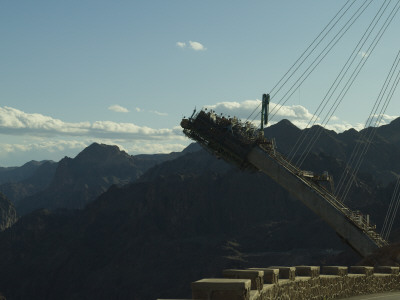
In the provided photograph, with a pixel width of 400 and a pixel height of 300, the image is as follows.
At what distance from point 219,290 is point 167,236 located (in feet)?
527

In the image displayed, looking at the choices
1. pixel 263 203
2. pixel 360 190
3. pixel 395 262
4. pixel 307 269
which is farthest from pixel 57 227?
pixel 307 269

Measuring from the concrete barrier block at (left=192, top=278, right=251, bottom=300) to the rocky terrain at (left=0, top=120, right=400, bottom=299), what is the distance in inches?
4629

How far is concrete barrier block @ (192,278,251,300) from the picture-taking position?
8867 millimetres

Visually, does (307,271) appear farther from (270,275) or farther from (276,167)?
(276,167)

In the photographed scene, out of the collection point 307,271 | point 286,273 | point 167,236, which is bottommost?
point 167,236

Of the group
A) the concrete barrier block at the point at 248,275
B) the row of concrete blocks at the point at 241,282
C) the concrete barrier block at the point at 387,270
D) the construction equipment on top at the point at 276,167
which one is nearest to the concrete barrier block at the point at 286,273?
the row of concrete blocks at the point at 241,282

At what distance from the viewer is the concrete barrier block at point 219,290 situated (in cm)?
887

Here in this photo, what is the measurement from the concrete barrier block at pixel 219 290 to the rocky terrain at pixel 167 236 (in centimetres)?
11759

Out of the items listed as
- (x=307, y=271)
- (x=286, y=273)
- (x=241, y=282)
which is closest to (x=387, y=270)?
(x=307, y=271)

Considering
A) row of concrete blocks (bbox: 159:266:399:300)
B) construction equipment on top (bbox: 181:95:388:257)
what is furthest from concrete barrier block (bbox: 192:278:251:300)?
construction equipment on top (bbox: 181:95:388:257)

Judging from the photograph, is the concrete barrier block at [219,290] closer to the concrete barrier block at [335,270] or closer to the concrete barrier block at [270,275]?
the concrete barrier block at [270,275]

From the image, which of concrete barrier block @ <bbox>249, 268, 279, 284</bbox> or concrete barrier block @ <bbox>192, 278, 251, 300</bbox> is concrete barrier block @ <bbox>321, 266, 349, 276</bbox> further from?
concrete barrier block @ <bbox>192, 278, 251, 300</bbox>

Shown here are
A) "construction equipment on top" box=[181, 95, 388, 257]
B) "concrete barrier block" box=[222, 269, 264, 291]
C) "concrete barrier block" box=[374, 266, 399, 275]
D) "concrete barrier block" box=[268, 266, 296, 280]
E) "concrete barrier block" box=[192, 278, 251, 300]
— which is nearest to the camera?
"concrete barrier block" box=[192, 278, 251, 300]

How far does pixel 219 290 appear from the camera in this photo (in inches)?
351
